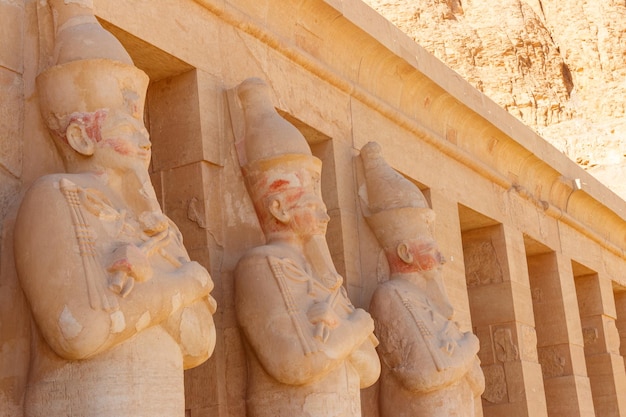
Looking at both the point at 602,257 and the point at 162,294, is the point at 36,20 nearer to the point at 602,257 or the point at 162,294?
the point at 162,294

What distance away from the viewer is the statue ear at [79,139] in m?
4.17

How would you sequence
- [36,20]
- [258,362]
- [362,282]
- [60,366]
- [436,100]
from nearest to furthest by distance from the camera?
[60,366] < [36,20] < [258,362] < [362,282] < [436,100]

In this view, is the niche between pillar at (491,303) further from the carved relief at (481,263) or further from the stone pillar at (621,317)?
the stone pillar at (621,317)

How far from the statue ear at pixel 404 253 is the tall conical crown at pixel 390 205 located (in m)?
→ 0.04

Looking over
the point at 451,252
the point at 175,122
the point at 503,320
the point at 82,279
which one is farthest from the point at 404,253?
the point at 82,279

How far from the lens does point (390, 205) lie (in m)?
6.52

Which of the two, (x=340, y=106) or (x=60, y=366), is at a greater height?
(x=340, y=106)

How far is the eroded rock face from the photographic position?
20.3 m

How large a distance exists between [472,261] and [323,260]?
159 inches

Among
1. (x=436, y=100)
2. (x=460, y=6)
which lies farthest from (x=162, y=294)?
(x=460, y=6)

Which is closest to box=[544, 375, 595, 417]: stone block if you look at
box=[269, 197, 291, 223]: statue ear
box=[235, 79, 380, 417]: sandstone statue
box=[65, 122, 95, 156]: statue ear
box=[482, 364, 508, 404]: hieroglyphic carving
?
box=[482, 364, 508, 404]: hieroglyphic carving

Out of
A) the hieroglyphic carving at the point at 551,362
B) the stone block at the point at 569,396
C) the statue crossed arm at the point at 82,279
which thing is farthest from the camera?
the hieroglyphic carving at the point at 551,362

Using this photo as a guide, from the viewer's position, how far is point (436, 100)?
8.09 metres

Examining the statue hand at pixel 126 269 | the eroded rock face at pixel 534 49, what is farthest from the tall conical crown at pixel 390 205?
the eroded rock face at pixel 534 49
